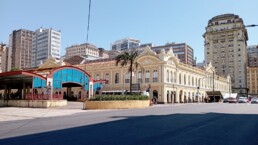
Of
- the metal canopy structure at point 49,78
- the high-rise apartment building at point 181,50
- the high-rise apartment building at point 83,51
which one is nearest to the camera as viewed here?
the metal canopy structure at point 49,78

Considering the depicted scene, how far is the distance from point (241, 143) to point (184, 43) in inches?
6012

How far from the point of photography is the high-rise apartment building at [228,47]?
125 metres

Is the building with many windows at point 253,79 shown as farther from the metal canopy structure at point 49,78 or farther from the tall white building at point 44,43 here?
the metal canopy structure at point 49,78

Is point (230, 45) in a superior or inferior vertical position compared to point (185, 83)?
superior

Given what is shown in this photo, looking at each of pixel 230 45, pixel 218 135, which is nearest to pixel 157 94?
pixel 218 135

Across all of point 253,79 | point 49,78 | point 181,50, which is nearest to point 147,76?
point 49,78

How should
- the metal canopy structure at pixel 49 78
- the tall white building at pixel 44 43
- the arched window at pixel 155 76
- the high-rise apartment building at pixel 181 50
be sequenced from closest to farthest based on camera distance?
the metal canopy structure at pixel 49 78, the arched window at pixel 155 76, the tall white building at pixel 44 43, the high-rise apartment building at pixel 181 50

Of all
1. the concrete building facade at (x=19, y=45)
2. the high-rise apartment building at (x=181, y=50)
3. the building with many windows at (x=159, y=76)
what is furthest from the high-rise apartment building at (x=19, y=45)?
the building with many windows at (x=159, y=76)

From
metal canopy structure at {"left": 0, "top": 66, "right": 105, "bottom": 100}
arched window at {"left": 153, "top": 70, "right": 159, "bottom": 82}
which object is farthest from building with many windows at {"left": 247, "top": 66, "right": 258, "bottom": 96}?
metal canopy structure at {"left": 0, "top": 66, "right": 105, "bottom": 100}

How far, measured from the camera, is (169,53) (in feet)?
189

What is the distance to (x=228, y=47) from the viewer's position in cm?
12762

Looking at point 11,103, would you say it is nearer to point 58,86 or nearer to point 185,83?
point 58,86

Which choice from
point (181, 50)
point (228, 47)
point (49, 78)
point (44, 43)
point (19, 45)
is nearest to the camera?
point (49, 78)

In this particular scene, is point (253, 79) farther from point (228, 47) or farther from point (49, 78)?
point (49, 78)
